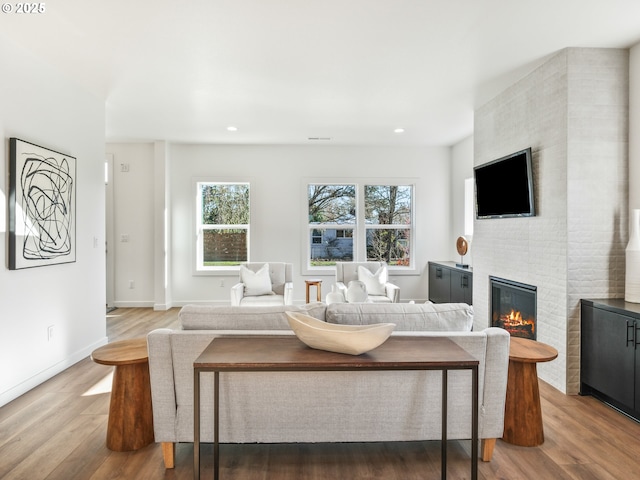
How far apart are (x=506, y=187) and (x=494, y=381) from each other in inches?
97.1

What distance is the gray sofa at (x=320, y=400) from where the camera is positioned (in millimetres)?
2014

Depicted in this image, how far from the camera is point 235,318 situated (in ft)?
7.04

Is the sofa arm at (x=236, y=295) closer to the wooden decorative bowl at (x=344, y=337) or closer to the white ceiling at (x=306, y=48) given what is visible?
the white ceiling at (x=306, y=48)

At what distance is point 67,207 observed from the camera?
361 cm

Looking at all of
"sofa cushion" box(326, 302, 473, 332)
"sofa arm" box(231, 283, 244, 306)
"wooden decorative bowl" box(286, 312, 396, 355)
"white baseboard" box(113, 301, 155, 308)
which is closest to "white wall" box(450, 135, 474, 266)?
"sofa arm" box(231, 283, 244, 306)

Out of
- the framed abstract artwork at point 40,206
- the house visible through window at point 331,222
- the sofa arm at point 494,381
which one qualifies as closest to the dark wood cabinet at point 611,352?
the sofa arm at point 494,381

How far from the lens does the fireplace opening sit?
3633mm

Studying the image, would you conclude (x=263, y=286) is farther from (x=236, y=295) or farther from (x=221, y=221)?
(x=221, y=221)

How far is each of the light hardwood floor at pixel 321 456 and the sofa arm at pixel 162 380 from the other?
0.85 ft

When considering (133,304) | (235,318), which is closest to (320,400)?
(235,318)

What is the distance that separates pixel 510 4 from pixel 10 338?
4.10 m

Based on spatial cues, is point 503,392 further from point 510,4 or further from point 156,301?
point 156,301

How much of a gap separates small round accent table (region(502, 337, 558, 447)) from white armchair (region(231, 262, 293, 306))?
3.03 m

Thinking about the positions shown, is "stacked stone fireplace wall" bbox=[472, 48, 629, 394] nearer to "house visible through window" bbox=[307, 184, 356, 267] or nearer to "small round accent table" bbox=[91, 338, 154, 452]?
"small round accent table" bbox=[91, 338, 154, 452]
